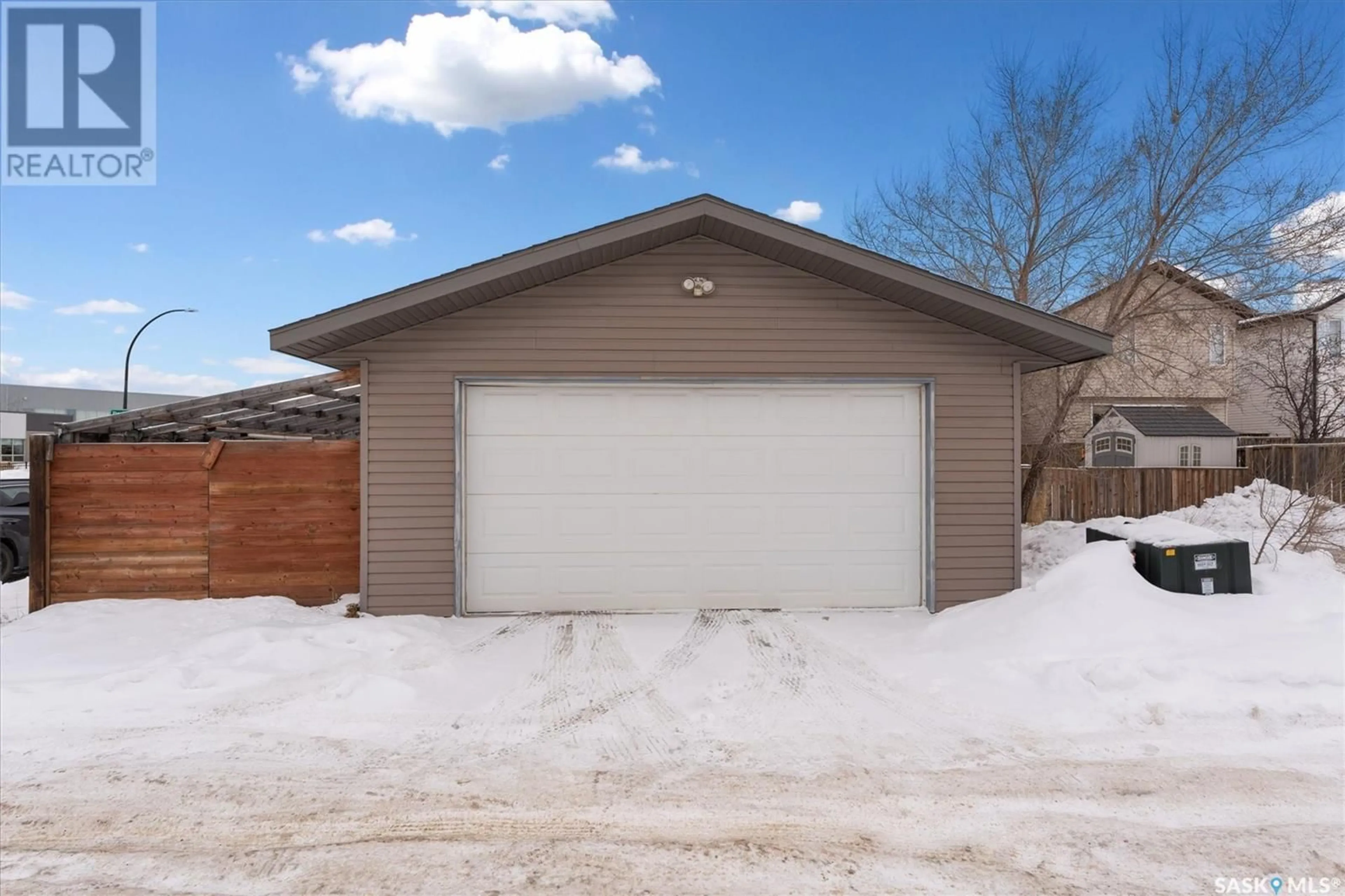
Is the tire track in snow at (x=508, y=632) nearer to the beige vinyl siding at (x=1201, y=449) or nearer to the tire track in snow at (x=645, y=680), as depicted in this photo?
the tire track in snow at (x=645, y=680)

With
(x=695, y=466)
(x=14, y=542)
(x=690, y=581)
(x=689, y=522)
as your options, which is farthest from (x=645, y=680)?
(x=14, y=542)

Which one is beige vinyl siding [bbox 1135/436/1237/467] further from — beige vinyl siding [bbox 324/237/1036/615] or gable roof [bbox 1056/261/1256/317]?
beige vinyl siding [bbox 324/237/1036/615]

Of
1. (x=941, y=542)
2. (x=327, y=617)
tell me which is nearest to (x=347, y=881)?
(x=327, y=617)

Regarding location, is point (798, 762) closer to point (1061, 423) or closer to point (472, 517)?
point (472, 517)

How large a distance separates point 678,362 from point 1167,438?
1865 centimetres

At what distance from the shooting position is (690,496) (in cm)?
698

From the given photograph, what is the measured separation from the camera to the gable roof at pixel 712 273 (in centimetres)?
614

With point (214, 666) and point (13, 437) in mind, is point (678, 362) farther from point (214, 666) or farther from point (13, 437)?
point (13, 437)

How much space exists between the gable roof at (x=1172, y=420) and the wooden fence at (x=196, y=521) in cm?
2107

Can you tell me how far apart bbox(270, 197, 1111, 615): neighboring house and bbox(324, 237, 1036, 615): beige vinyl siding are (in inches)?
0.8

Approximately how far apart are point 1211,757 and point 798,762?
7.68 ft

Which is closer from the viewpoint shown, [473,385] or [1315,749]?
[1315,749]

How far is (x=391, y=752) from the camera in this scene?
12.6 feet

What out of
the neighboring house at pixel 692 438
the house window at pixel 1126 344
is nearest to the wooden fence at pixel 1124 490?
the house window at pixel 1126 344
